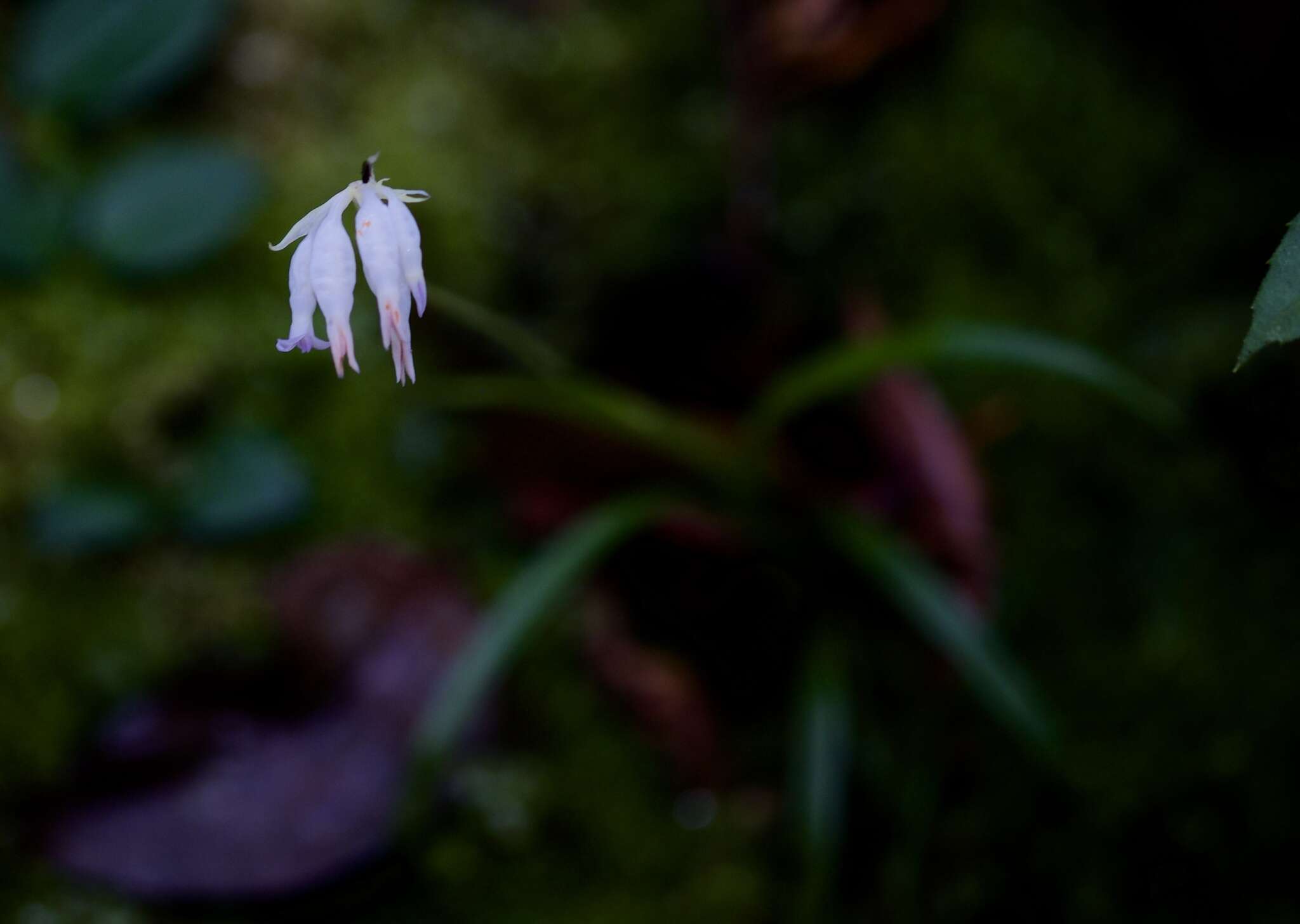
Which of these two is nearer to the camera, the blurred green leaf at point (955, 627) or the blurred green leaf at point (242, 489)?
the blurred green leaf at point (955, 627)

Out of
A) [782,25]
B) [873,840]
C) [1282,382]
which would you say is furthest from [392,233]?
[1282,382]

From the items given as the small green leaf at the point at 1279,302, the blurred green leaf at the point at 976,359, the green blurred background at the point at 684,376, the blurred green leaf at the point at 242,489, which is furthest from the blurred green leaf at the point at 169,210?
the small green leaf at the point at 1279,302

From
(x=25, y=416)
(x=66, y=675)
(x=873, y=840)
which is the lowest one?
(x=873, y=840)

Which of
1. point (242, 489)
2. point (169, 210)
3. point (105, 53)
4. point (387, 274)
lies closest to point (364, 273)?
point (387, 274)

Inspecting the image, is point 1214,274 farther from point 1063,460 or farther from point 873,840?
point 873,840

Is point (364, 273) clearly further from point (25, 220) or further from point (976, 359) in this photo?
point (25, 220)

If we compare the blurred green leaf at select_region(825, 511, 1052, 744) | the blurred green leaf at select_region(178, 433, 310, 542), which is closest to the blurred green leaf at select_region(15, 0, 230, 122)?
the blurred green leaf at select_region(178, 433, 310, 542)

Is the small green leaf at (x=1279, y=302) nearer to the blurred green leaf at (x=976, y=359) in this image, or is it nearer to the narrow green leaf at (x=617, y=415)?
the blurred green leaf at (x=976, y=359)
